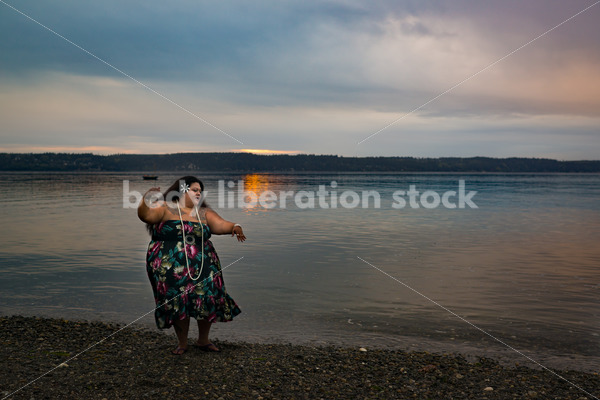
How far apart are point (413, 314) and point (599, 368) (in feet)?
11.9

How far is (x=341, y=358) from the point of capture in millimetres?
7312

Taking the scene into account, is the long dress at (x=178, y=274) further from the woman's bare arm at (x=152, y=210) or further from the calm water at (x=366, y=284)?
the calm water at (x=366, y=284)

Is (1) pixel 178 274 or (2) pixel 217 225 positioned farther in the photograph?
(2) pixel 217 225

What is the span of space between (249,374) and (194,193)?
253 cm

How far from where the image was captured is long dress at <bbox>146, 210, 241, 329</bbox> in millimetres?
6852

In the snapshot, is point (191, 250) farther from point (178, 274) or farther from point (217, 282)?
point (217, 282)

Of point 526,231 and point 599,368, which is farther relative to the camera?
point 526,231

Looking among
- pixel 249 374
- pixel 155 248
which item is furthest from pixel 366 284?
pixel 155 248

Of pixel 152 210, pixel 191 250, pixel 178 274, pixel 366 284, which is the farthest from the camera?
A: pixel 366 284

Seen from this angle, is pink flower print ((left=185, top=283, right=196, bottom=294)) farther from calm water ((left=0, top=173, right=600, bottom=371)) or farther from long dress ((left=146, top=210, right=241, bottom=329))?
calm water ((left=0, top=173, right=600, bottom=371))

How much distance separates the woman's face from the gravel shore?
2.22 meters

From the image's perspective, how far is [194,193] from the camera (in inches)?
276

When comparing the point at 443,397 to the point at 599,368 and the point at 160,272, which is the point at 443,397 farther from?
the point at 160,272

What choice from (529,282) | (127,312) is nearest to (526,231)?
(529,282)
